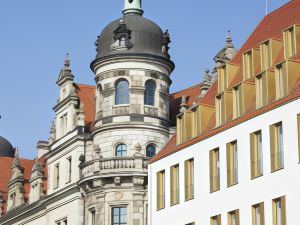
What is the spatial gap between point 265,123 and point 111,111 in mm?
21268

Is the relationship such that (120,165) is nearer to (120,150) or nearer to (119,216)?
(120,150)

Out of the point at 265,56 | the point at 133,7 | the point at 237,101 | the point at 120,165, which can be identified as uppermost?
the point at 133,7

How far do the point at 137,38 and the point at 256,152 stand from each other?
71.9ft

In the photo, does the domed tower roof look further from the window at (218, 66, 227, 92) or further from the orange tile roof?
the window at (218, 66, 227, 92)

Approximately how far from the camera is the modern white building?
1879 inches

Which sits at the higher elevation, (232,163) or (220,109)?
(220,109)

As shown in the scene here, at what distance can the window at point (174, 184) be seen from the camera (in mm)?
56125

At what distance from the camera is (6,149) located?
347ft

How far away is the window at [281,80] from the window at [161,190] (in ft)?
35.4

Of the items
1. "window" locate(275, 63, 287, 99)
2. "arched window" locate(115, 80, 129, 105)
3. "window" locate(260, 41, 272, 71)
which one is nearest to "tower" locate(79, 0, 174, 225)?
"arched window" locate(115, 80, 129, 105)

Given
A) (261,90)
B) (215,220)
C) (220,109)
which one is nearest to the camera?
A: (261,90)

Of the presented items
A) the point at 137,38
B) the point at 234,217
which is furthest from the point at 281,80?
the point at 137,38

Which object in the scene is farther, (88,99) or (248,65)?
(88,99)

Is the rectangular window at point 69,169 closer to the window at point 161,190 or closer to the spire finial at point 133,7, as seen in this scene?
the spire finial at point 133,7
